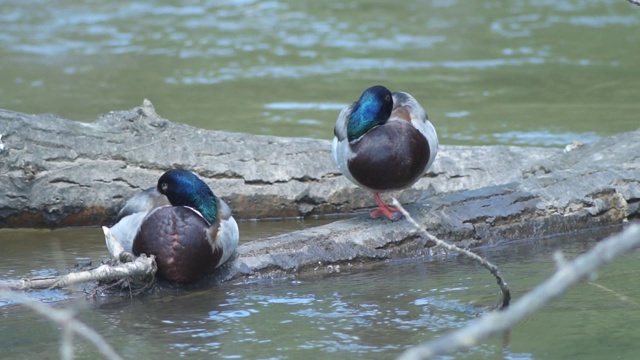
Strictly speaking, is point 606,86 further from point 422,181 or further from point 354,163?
point 354,163

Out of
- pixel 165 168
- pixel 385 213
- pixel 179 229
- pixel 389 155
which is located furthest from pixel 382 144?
pixel 165 168

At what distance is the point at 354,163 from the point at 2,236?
2350 millimetres

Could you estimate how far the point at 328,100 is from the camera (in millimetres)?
10602

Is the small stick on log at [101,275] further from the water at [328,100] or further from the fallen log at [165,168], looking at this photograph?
the fallen log at [165,168]

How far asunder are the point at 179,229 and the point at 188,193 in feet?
0.76

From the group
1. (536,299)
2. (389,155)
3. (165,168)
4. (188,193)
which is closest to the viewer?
(536,299)

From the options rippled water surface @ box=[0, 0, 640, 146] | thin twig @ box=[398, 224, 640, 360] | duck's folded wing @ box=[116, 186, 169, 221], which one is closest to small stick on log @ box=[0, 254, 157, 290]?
duck's folded wing @ box=[116, 186, 169, 221]

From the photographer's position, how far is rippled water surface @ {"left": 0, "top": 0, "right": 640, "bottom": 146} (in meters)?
10.0

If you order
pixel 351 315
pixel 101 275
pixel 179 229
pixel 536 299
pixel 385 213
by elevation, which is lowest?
pixel 351 315

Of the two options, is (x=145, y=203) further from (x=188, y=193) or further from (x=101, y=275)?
(x=101, y=275)

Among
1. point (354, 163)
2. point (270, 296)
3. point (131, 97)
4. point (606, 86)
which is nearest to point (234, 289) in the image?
point (270, 296)

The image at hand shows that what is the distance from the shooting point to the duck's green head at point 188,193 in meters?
5.48

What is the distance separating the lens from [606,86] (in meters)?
11.1

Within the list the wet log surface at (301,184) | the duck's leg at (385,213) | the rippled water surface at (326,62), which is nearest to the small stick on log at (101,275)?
the wet log surface at (301,184)
